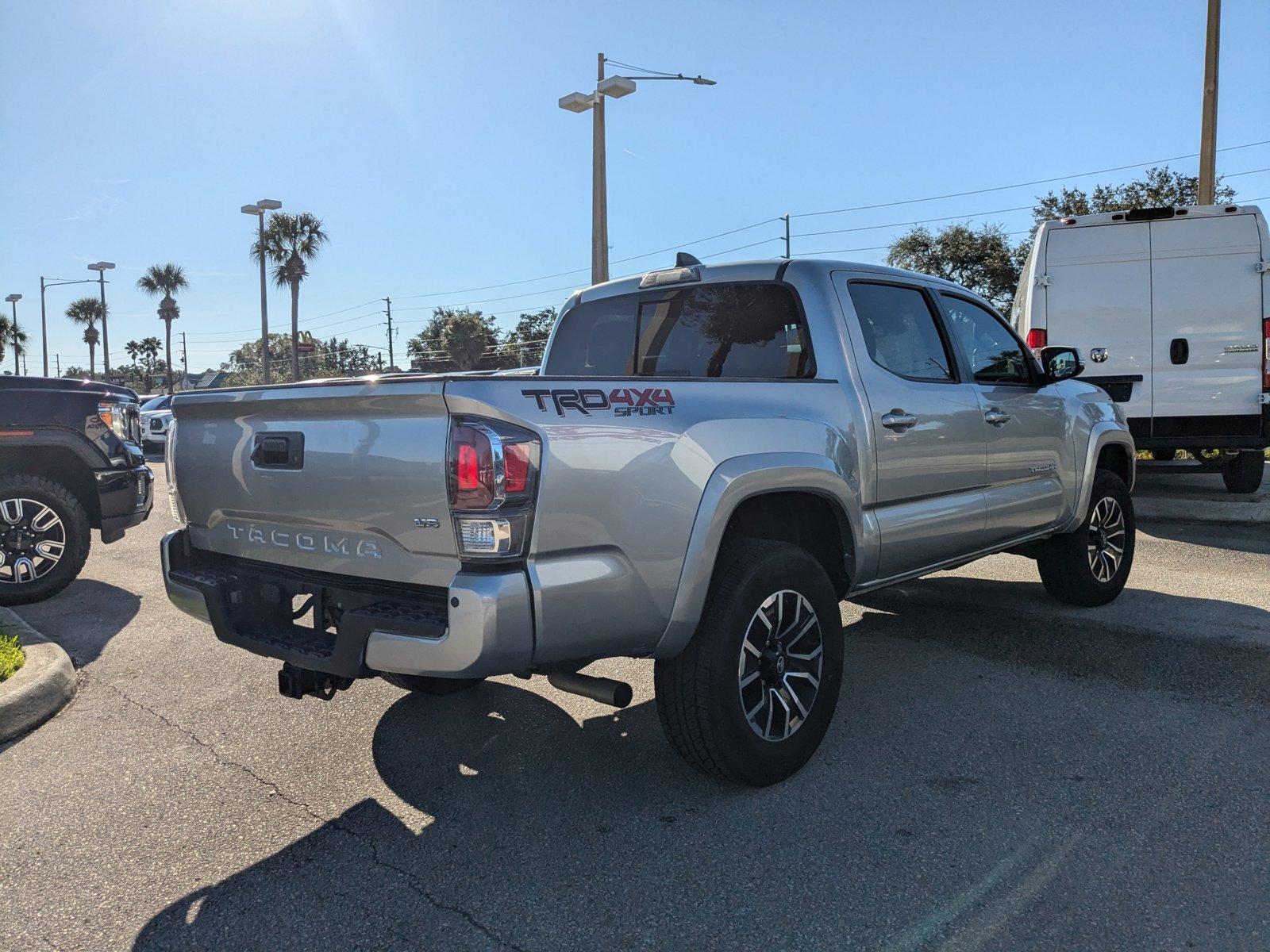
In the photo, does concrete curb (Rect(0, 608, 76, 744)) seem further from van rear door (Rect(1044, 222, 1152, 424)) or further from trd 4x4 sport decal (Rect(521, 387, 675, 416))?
van rear door (Rect(1044, 222, 1152, 424))

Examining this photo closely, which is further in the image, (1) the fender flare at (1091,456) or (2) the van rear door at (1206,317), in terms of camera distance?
(2) the van rear door at (1206,317)

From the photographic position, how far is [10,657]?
4.57m

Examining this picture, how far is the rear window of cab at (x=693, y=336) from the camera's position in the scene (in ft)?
13.4

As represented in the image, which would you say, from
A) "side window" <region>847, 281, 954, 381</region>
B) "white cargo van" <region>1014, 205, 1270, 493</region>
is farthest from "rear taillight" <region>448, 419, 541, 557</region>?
"white cargo van" <region>1014, 205, 1270, 493</region>

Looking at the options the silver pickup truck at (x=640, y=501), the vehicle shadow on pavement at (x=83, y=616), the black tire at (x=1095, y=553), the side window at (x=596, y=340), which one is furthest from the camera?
the black tire at (x=1095, y=553)

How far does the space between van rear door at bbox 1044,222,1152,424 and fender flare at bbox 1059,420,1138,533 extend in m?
3.59

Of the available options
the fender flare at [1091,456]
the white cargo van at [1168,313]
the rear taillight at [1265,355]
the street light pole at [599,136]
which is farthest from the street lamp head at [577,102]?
the fender flare at [1091,456]

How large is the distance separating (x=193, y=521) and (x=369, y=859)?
4.75 feet

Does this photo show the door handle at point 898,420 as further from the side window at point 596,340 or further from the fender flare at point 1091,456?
the fender flare at point 1091,456

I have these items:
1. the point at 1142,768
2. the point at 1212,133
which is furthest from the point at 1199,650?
the point at 1212,133

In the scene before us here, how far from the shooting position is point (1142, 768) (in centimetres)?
348

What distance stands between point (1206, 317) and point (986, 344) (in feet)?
17.8

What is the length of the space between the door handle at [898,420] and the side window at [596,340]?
1206 millimetres

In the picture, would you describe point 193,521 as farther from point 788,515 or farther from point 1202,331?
point 1202,331
